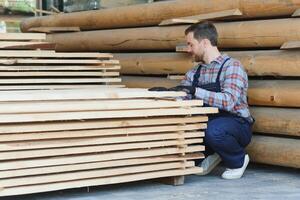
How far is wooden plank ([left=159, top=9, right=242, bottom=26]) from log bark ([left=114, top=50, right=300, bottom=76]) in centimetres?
38

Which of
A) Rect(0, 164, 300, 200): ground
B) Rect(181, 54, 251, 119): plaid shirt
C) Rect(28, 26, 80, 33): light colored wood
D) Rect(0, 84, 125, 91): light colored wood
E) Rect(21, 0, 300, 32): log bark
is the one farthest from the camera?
Rect(28, 26, 80, 33): light colored wood

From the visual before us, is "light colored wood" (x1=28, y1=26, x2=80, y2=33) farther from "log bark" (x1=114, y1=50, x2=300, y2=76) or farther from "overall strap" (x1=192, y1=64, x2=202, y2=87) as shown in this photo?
"overall strap" (x1=192, y1=64, x2=202, y2=87)

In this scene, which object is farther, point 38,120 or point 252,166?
point 252,166

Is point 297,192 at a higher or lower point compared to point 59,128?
lower

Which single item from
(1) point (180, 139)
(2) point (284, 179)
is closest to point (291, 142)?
(2) point (284, 179)

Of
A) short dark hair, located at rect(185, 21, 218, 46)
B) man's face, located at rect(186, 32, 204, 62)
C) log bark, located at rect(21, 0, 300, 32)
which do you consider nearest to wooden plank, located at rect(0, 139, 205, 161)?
man's face, located at rect(186, 32, 204, 62)

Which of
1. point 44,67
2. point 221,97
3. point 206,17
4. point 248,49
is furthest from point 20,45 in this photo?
point 221,97

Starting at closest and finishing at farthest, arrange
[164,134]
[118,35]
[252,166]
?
1. [164,134]
2. [252,166]
3. [118,35]

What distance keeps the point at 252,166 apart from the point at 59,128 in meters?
2.62

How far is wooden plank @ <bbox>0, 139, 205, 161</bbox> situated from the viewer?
4.99 m

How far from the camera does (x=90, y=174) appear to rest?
534 cm

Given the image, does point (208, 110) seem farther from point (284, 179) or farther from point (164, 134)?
point (284, 179)

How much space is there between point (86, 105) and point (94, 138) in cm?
30

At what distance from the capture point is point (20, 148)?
500cm
